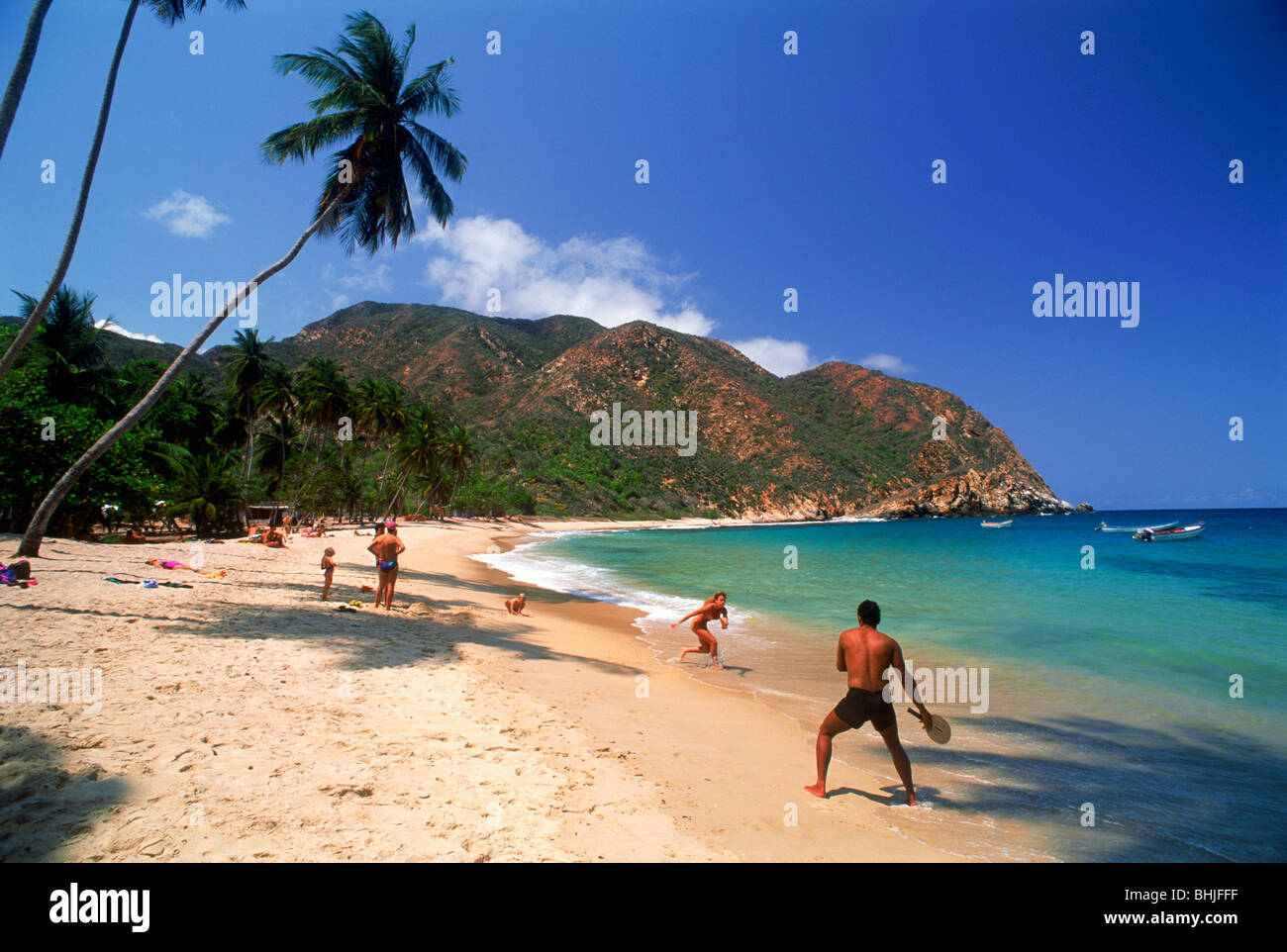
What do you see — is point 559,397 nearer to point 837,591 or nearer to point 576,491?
point 576,491

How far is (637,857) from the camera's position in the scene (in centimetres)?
319

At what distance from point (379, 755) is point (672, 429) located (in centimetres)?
9514

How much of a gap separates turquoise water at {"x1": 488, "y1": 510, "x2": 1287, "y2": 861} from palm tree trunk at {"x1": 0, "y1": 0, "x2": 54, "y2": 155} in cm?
1239

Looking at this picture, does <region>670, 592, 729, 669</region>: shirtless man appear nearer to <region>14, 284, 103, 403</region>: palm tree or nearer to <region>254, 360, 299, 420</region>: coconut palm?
<region>14, 284, 103, 403</region>: palm tree

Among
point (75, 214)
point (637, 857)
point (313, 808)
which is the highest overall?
point (75, 214)

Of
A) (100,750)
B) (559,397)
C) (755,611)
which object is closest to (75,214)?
(100,750)

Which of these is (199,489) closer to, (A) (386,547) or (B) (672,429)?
(A) (386,547)

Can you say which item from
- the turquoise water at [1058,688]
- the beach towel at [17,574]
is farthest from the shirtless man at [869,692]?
the beach towel at [17,574]

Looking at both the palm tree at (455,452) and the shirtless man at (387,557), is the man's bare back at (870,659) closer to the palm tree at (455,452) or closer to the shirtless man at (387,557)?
the shirtless man at (387,557)

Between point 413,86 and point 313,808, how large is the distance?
17184 mm

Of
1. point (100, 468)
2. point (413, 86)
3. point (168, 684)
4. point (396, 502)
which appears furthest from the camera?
point (396, 502)

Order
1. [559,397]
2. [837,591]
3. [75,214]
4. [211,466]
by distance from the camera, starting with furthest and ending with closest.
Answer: [559,397], [211,466], [837,591], [75,214]

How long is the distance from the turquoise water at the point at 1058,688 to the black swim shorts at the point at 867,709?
74 cm

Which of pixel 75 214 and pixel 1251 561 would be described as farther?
pixel 1251 561
